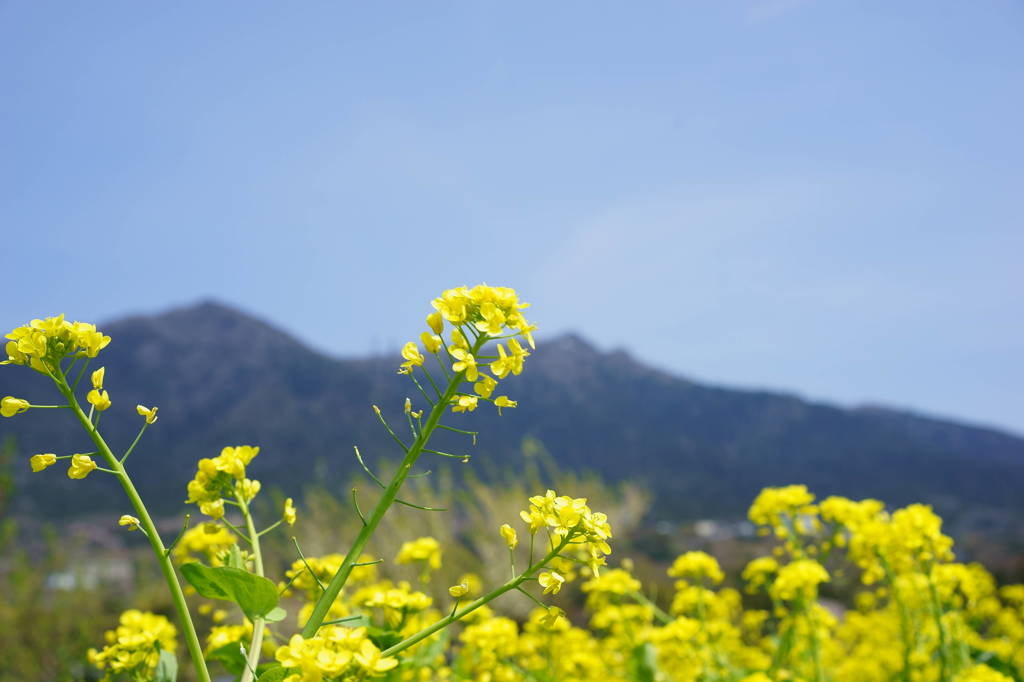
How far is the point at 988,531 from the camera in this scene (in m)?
31.6

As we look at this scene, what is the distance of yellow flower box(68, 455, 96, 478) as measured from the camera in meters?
1.29

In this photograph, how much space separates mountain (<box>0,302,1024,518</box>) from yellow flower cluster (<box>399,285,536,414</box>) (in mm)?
36361

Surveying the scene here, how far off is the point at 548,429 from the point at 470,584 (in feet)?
177

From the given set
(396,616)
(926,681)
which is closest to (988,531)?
(926,681)

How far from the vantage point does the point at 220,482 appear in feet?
4.74

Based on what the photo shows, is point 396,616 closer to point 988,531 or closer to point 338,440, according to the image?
point 988,531

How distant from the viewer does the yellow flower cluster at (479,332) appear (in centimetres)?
134

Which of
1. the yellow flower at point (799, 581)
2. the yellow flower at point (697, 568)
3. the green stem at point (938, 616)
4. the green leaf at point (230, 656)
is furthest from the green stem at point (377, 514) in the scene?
the yellow flower at point (697, 568)

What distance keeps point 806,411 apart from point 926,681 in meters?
61.9

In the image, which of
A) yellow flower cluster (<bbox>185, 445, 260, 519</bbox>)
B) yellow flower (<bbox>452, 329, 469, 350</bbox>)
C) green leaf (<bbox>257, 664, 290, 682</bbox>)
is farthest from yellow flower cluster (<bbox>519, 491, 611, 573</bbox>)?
yellow flower cluster (<bbox>185, 445, 260, 519</bbox>)

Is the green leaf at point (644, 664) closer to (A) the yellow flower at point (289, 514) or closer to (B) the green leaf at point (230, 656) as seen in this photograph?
(B) the green leaf at point (230, 656)

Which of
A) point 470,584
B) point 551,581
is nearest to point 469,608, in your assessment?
point 551,581

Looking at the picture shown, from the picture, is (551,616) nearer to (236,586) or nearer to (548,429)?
(236,586)

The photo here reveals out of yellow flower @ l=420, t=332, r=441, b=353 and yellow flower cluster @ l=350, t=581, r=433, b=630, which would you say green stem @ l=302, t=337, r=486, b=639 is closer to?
yellow flower @ l=420, t=332, r=441, b=353
